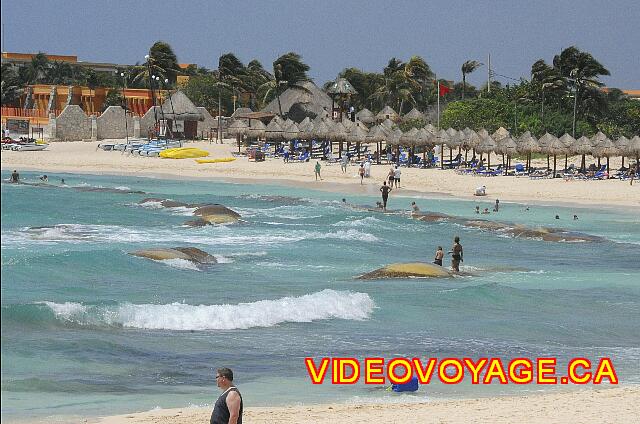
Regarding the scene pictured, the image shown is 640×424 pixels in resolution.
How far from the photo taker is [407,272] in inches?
804

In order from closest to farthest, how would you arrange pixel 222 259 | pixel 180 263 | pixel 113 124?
pixel 180 263, pixel 222 259, pixel 113 124

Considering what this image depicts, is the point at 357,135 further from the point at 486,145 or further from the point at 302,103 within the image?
the point at 302,103

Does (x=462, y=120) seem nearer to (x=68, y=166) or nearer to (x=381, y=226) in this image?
(x=68, y=166)

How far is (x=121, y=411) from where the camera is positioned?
1023 centimetres

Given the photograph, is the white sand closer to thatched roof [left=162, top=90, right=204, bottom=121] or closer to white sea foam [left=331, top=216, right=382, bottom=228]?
thatched roof [left=162, top=90, right=204, bottom=121]

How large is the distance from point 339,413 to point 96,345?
491 centimetres

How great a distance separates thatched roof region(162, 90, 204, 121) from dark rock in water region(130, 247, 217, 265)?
41.7 m

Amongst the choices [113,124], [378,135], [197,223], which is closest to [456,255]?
[197,223]

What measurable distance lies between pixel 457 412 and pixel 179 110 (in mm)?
55741

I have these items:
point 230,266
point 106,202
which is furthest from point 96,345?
point 106,202

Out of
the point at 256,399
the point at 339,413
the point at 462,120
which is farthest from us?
the point at 462,120

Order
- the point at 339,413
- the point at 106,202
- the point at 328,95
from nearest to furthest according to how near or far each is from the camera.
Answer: the point at 339,413
the point at 106,202
the point at 328,95

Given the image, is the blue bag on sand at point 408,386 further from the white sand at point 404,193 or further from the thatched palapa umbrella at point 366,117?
the thatched palapa umbrella at point 366,117

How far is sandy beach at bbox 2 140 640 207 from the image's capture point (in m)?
39.9
